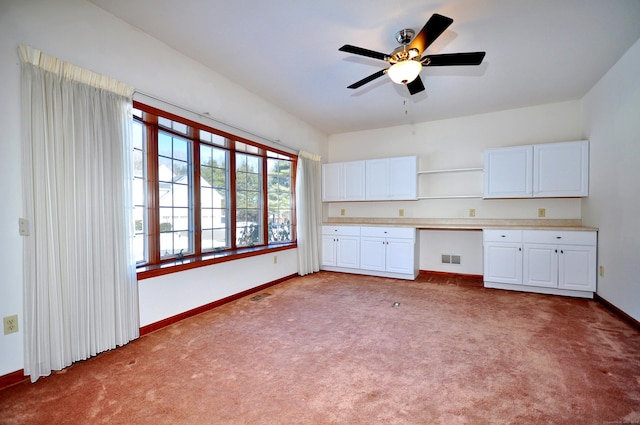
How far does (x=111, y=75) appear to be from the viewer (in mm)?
2346

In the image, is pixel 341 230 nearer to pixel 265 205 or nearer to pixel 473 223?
pixel 265 205

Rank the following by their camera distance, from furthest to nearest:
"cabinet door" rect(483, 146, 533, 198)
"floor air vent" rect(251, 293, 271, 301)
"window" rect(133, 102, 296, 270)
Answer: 1. "cabinet door" rect(483, 146, 533, 198)
2. "floor air vent" rect(251, 293, 271, 301)
3. "window" rect(133, 102, 296, 270)

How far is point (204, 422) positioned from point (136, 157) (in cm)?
245

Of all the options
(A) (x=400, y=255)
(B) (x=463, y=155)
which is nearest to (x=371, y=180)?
(A) (x=400, y=255)

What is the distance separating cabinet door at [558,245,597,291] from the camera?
11.6ft

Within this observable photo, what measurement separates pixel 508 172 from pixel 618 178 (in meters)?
1.22

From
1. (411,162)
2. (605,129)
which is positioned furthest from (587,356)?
(411,162)

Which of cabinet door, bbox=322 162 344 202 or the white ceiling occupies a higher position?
the white ceiling

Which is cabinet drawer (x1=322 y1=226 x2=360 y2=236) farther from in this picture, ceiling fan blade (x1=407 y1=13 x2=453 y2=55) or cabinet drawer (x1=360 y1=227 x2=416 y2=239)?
ceiling fan blade (x1=407 y1=13 x2=453 y2=55)

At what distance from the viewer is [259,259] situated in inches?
159

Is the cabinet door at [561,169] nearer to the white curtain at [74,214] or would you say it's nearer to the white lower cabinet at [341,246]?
the white lower cabinet at [341,246]

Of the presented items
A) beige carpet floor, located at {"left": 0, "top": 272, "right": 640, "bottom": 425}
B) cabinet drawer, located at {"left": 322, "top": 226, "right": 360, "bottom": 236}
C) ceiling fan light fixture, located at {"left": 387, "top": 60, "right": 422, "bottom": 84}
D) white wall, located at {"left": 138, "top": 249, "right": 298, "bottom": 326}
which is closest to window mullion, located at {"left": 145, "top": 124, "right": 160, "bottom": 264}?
white wall, located at {"left": 138, "top": 249, "right": 298, "bottom": 326}

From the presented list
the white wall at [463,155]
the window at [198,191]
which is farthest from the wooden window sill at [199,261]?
the white wall at [463,155]

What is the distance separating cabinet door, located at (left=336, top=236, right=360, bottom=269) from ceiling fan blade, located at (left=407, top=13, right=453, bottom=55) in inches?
130
